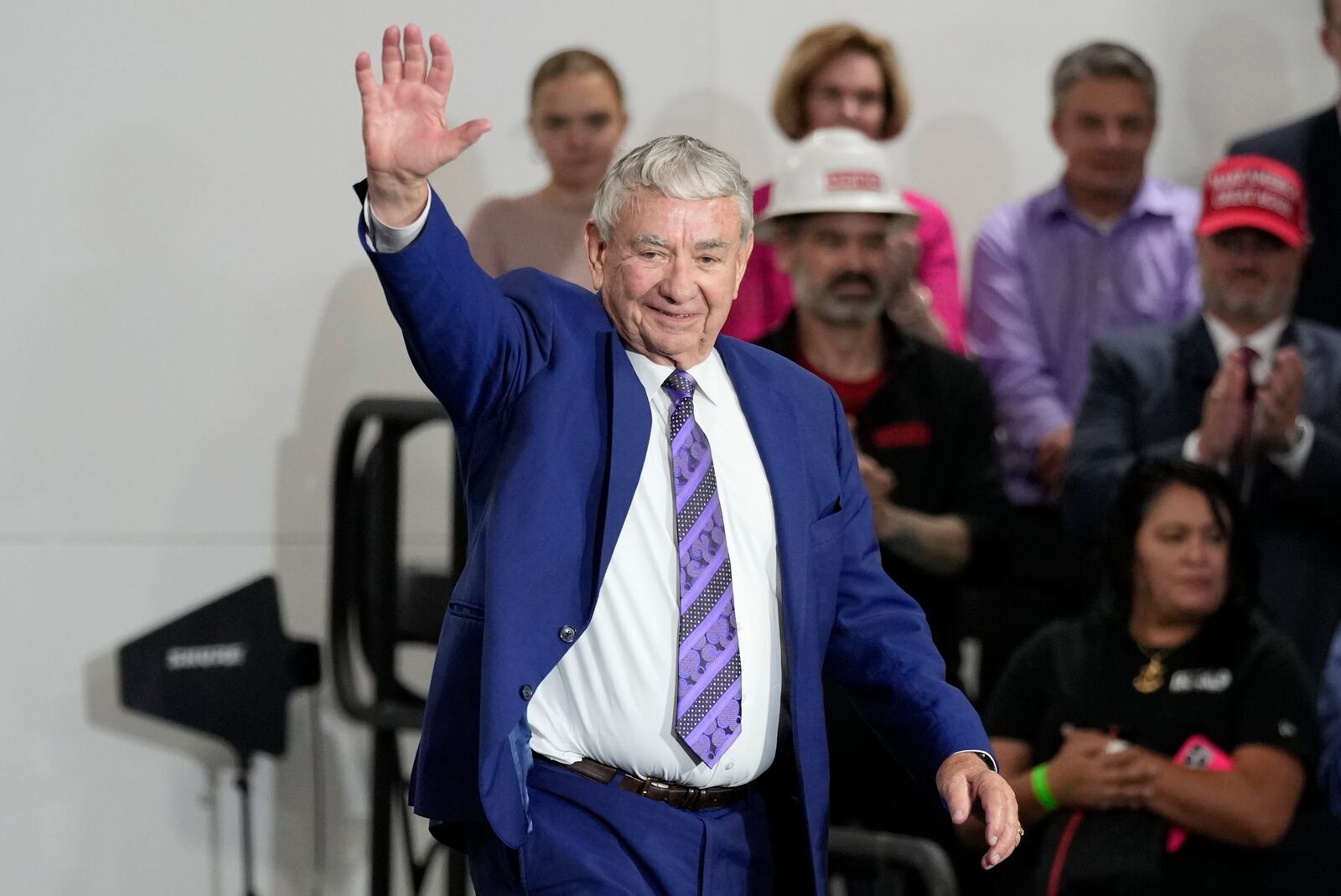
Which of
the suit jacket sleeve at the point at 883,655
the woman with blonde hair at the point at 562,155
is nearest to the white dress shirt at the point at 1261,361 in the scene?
the woman with blonde hair at the point at 562,155

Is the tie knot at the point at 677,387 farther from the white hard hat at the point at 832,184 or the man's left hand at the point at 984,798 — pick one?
the white hard hat at the point at 832,184

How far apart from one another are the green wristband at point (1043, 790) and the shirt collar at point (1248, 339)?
109 cm

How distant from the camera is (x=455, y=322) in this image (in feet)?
6.75

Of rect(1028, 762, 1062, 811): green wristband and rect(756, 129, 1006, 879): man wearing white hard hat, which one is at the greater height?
rect(756, 129, 1006, 879): man wearing white hard hat

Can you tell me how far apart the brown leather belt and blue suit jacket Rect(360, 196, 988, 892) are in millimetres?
76

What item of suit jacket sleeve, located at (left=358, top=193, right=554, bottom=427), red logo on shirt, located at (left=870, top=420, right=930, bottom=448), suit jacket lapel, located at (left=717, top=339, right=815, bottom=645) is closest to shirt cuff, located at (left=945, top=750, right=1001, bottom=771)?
suit jacket lapel, located at (left=717, top=339, right=815, bottom=645)

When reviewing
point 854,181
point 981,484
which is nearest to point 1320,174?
point 854,181

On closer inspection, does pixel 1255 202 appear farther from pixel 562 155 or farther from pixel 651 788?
pixel 651 788

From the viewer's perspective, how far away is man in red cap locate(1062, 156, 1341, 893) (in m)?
3.93

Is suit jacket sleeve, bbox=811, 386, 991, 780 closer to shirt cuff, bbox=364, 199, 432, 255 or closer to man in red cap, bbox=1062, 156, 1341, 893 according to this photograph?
shirt cuff, bbox=364, 199, 432, 255

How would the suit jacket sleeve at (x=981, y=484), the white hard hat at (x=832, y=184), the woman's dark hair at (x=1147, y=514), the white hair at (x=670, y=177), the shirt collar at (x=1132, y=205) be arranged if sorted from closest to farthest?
the white hair at (x=670, y=177) < the woman's dark hair at (x=1147, y=514) < the suit jacket sleeve at (x=981, y=484) < the white hard hat at (x=832, y=184) < the shirt collar at (x=1132, y=205)

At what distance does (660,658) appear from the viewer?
7.30 ft

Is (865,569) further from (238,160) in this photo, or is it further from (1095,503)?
(238,160)

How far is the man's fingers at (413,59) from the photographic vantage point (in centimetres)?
209
